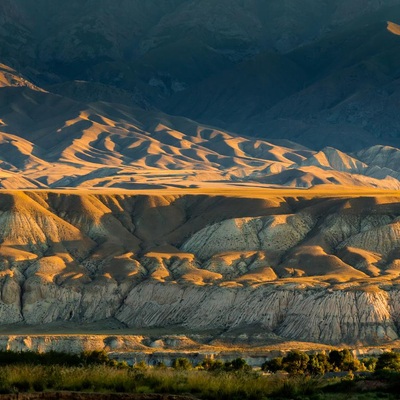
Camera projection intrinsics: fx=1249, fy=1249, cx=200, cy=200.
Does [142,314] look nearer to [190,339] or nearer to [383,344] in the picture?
[190,339]

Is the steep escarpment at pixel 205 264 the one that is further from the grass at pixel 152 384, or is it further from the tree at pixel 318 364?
the grass at pixel 152 384

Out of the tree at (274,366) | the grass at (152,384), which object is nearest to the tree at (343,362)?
the tree at (274,366)

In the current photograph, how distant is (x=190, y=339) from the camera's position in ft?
371

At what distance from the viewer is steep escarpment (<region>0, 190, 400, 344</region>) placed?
118m

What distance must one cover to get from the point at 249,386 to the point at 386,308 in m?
81.6

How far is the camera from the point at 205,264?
13988 centimetres

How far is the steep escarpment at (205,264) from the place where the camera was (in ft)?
387

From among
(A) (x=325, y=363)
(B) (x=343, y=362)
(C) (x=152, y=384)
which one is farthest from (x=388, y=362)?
(C) (x=152, y=384)

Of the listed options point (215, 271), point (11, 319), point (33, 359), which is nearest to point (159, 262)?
point (215, 271)

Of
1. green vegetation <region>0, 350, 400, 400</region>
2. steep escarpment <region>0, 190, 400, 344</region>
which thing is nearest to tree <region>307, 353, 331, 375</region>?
steep escarpment <region>0, 190, 400, 344</region>

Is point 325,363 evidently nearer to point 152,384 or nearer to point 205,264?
point 152,384

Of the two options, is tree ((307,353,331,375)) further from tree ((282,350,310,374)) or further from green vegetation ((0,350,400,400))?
green vegetation ((0,350,400,400))

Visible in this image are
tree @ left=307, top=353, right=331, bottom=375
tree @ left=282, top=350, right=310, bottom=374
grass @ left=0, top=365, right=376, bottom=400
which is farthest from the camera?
tree @ left=282, top=350, right=310, bottom=374

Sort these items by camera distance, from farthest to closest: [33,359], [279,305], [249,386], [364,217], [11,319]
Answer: [364,217] < [11,319] < [279,305] < [33,359] < [249,386]
